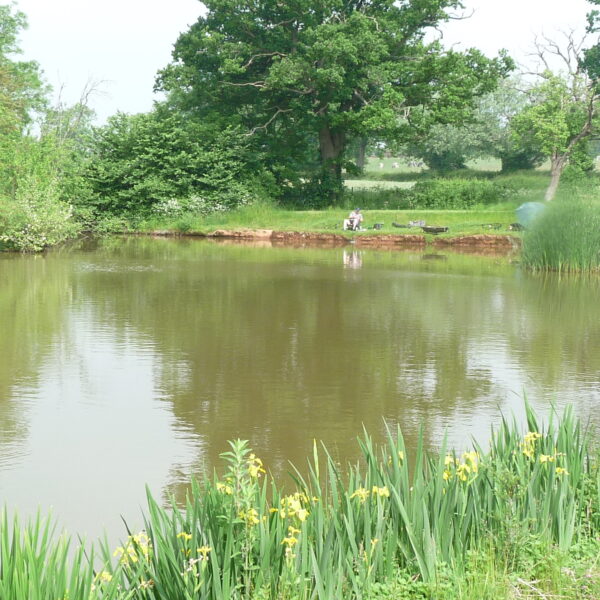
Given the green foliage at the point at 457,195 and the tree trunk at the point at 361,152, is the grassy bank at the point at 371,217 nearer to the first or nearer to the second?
the green foliage at the point at 457,195

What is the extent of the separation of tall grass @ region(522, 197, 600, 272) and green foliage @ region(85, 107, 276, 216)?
18.3 metres

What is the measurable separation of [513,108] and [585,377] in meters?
53.0

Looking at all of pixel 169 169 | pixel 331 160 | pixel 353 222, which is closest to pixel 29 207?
pixel 353 222

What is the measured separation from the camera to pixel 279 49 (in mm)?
41375

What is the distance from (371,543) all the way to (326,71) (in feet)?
115

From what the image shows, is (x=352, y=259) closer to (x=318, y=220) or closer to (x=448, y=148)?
(x=318, y=220)

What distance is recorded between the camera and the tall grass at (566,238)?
2275cm

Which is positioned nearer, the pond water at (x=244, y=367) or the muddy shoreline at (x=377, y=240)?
the pond water at (x=244, y=367)

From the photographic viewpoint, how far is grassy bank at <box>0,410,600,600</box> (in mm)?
3793

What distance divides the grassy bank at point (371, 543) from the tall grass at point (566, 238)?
18608 millimetres

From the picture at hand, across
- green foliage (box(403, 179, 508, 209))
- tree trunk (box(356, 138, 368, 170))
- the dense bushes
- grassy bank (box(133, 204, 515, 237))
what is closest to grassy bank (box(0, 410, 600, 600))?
grassy bank (box(133, 204, 515, 237))

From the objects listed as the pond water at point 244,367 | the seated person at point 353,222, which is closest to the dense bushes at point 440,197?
the seated person at point 353,222

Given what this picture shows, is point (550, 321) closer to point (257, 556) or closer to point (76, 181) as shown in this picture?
point (257, 556)

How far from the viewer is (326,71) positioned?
37.6 m
